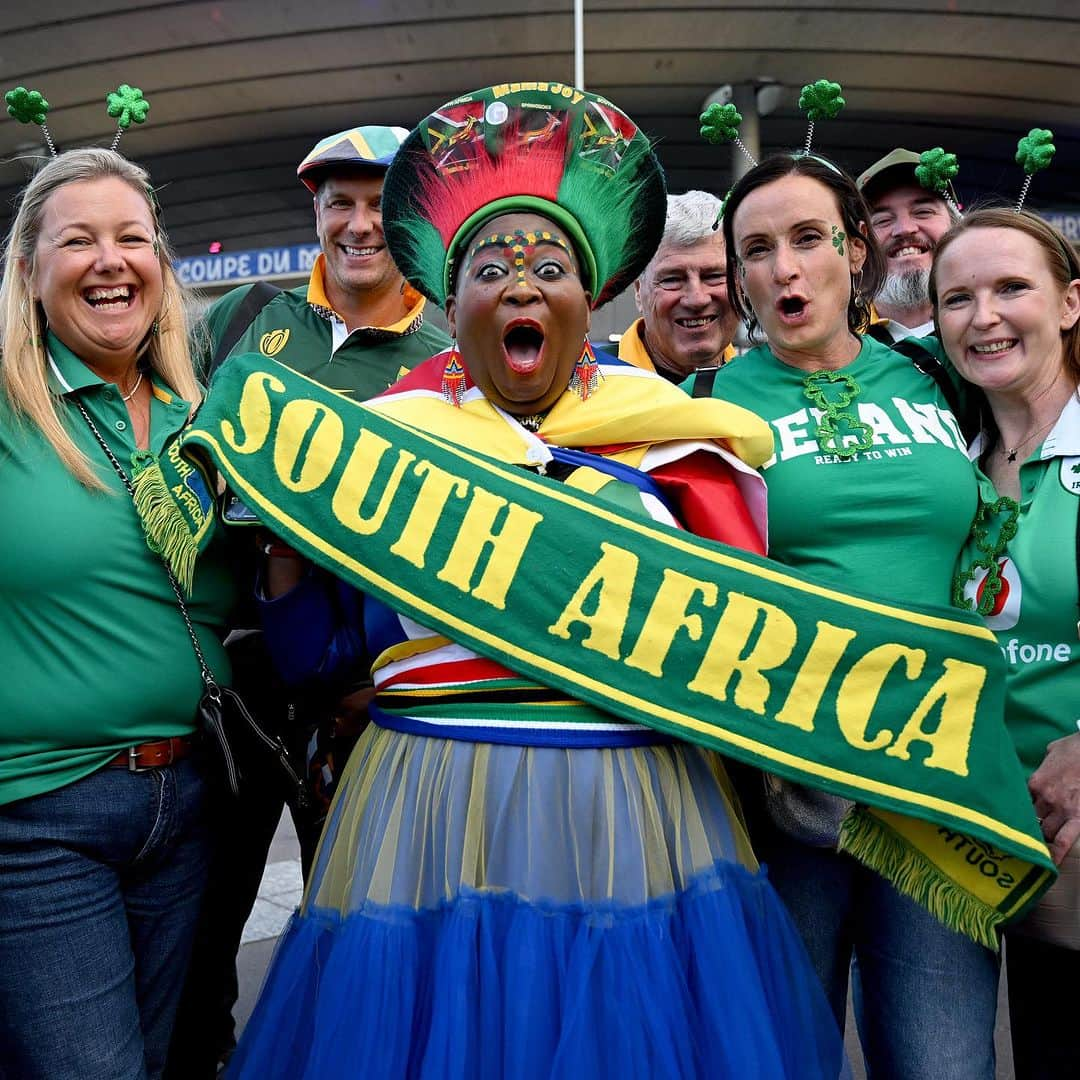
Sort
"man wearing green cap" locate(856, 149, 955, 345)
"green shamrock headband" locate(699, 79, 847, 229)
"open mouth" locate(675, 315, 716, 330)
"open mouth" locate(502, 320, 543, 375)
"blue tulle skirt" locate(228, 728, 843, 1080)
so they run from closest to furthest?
"blue tulle skirt" locate(228, 728, 843, 1080)
"open mouth" locate(502, 320, 543, 375)
"green shamrock headband" locate(699, 79, 847, 229)
"open mouth" locate(675, 315, 716, 330)
"man wearing green cap" locate(856, 149, 955, 345)

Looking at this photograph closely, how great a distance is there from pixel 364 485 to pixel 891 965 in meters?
1.32

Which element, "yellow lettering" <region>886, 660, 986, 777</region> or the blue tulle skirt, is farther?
"yellow lettering" <region>886, 660, 986, 777</region>

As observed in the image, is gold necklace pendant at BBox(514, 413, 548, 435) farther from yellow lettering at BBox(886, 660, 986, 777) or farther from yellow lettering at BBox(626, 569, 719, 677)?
yellow lettering at BBox(886, 660, 986, 777)

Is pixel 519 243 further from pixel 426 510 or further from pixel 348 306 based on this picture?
pixel 348 306

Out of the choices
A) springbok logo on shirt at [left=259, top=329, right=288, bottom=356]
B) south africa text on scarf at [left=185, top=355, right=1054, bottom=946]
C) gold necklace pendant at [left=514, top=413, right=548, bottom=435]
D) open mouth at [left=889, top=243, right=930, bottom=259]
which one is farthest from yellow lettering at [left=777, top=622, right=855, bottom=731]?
open mouth at [left=889, top=243, right=930, bottom=259]

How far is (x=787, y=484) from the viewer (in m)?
2.17

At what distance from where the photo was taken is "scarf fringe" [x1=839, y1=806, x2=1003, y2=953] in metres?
1.98

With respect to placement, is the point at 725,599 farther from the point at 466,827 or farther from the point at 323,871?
the point at 323,871

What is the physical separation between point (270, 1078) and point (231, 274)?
11.7 meters

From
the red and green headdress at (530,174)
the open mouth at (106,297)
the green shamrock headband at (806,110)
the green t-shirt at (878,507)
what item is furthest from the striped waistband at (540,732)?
the green shamrock headband at (806,110)

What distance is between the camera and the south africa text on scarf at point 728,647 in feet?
6.30

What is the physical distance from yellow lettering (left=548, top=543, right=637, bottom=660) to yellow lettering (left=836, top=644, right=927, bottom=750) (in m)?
0.39

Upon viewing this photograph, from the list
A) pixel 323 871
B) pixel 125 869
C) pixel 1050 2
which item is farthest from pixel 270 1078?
pixel 1050 2

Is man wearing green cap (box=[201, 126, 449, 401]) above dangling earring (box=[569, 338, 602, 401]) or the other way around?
above
